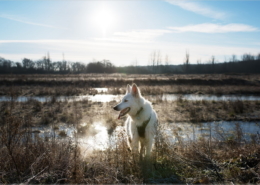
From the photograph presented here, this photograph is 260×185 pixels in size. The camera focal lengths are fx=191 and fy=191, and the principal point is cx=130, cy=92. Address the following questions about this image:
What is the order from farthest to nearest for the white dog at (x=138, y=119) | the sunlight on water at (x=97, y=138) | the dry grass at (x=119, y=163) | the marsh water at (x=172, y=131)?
the marsh water at (x=172, y=131) < the sunlight on water at (x=97, y=138) < the white dog at (x=138, y=119) < the dry grass at (x=119, y=163)

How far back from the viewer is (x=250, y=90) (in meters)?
23.0

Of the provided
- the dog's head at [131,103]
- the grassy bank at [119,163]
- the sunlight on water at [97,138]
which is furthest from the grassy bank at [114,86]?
the dog's head at [131,103]

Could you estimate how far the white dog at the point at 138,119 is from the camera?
5188mm

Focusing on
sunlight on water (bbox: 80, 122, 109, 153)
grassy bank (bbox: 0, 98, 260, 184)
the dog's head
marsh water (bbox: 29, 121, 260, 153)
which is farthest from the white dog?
marsh water (bbox: 29, 121, 260, 153)

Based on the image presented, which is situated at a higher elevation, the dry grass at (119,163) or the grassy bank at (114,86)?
the grassy bank at (114,86)

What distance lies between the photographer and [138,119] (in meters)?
5.28

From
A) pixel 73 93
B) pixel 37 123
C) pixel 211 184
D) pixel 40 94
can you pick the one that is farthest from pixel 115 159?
pixel 40 94

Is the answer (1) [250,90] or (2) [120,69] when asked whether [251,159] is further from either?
(2) [120,69]

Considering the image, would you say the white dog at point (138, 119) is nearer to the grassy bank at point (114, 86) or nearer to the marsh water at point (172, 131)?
the marsh water at point (172, 131)

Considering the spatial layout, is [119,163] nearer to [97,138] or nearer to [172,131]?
[97,138]

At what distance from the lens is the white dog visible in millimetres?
5188

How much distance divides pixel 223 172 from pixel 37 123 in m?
8.84

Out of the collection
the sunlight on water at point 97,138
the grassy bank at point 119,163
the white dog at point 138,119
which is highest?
the white dog at point 138,119

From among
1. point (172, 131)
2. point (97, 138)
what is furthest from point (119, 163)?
point (172, 131)
